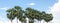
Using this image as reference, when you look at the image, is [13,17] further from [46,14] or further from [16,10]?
[46,14]

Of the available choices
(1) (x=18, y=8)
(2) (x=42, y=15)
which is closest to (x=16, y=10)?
(1) (x=18, y=8)

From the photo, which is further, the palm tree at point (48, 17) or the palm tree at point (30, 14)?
the palm tree at point (48, 17)

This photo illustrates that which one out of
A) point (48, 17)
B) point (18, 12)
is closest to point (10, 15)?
point (18, 12)

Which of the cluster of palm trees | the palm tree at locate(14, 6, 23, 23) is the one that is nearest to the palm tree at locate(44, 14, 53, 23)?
the cluster of palm trees

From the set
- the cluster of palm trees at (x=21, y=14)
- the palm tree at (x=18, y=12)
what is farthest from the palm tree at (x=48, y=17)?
the palm tree at (x=18, y=12)

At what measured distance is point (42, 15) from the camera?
96.3m

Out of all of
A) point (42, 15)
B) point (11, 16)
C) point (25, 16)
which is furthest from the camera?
point (42, 15)

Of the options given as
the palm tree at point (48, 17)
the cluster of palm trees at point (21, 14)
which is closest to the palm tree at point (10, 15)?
the cluster of palm trees at point (21, 14)

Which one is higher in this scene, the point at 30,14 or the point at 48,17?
the point at 30,14

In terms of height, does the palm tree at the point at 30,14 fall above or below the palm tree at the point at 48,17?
above

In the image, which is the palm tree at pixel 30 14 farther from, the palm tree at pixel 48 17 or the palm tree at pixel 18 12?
the palm tree at pixel 48 17

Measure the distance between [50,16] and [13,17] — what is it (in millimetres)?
29764

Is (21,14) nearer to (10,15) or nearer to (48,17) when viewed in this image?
(10,15)

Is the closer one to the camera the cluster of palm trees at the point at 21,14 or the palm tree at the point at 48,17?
the cluster of palm trees at the point at 21,14
